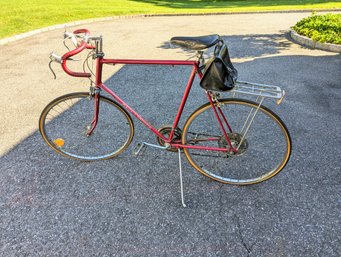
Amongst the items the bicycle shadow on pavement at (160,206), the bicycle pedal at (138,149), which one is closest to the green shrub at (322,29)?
the bicycle shadow on pavement at (160,206)

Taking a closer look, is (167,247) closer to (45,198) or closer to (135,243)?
(135,243)

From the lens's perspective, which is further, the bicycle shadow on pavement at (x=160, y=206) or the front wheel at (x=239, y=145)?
the front wheel at (x=239, y=145)

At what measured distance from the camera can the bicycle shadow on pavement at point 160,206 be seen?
7.54ft

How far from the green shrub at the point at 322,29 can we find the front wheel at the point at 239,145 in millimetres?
4963

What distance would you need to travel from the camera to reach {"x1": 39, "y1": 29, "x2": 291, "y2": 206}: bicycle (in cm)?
242

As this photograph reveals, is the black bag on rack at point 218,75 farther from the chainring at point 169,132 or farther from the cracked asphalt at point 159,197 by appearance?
the cracked asphalt at point 159,197

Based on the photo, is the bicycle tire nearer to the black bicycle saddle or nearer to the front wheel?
the front wheel

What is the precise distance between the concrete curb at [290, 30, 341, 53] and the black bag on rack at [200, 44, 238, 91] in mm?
6129

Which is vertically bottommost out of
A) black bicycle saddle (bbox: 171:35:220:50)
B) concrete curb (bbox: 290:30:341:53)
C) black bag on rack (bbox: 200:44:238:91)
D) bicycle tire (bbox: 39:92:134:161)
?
bicycle tire (bbox: 39:92:134:161)

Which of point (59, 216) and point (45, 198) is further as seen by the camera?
point (45, 198)

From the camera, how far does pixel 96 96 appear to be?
279 centimetres

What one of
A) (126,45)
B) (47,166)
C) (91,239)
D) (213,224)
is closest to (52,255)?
(91,239)

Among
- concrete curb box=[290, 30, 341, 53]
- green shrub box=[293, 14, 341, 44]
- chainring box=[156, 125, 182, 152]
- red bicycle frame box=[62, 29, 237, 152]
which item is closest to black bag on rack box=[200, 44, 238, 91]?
red bicycle frame box=[62, 29, 237, 152]

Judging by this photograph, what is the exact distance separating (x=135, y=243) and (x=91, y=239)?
390mm
